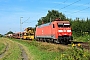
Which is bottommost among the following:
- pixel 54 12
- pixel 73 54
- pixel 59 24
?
pixel 73 54

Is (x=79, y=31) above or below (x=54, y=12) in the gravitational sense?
below

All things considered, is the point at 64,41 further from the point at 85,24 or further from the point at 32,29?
the point at 32,29

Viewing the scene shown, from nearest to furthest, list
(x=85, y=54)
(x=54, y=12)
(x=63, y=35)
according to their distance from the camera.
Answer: (x=85, y=54)
(x=63, y=35)
(x=54, y=12)

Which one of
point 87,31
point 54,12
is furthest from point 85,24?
point 54,12

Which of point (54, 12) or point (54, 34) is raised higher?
point (54, 12)

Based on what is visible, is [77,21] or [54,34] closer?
[54,34]

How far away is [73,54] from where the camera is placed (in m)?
8.14

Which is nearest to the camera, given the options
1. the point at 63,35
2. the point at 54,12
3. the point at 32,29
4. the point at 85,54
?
the point at 85,54

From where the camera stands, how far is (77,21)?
61.1 meters

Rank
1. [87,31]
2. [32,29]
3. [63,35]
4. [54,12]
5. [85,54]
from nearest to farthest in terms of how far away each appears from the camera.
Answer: [85,54] < [63,35] < [87,31] < [32,29] < [54,12]

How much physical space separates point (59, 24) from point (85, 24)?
2327cm

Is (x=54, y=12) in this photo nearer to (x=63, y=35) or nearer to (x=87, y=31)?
(x=87, y=31)

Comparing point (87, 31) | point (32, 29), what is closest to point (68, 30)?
point (87, 31)

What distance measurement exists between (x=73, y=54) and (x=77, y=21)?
5347 cm
